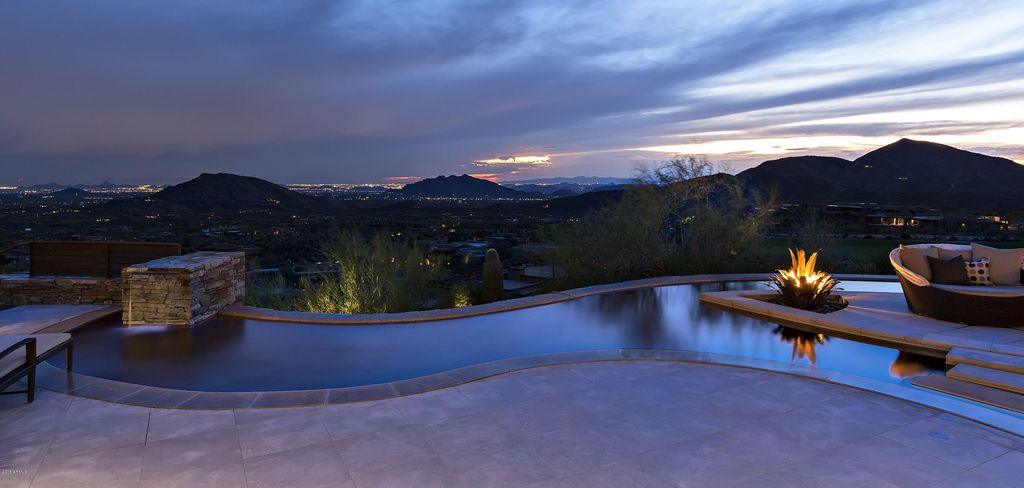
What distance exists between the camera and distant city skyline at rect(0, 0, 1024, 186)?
12766 millimetres

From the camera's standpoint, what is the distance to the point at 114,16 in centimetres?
1330

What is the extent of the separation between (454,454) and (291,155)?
35.7m

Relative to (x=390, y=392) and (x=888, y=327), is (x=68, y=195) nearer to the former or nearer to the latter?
(x=390, y=392)

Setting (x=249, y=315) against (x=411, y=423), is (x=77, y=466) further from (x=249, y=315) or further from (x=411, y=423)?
(x=249, y=315)

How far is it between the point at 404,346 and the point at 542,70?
13700 millimetres

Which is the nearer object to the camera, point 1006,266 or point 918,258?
point 1006,266

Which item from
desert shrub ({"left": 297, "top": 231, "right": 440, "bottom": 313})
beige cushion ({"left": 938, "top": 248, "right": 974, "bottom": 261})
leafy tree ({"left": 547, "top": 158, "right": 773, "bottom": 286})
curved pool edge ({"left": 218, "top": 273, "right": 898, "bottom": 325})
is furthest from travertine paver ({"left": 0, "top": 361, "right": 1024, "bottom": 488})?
leafy tree ({"left": 547, "top": 158, "right": 773, "bottom": 286})

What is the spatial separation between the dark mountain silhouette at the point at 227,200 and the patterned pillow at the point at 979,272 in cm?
5157

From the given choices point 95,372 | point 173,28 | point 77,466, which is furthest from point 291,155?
point 77,466

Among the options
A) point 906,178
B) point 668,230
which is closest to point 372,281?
point 668,230

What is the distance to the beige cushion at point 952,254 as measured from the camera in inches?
299

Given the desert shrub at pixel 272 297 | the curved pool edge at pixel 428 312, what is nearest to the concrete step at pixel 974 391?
the curved pool edge at pixel 428 312

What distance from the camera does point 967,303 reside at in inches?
245

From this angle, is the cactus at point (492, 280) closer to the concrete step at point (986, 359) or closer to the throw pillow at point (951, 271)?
the throw pillow at point (951, 271)
